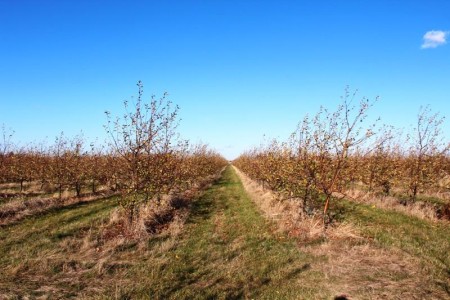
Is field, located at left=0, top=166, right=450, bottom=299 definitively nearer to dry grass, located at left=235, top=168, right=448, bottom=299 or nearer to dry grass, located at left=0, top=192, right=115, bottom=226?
dry grass, located at left=235, top=168, right=448, bottom=299

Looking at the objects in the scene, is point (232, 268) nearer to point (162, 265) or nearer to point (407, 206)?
point (162, 265)

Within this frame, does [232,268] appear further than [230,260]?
No

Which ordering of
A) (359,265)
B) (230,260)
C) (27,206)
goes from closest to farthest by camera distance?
(359,265) → (230,260) → (27,206)

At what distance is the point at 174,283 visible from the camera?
832 cm

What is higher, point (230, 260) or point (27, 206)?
point (27, 206)

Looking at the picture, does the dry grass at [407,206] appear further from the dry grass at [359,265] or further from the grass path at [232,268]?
the grass path at [232,268]

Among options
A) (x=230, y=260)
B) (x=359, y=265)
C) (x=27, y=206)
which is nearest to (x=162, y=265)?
(x=230, y=260)

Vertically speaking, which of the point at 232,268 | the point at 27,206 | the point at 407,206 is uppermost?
the point at 27,206

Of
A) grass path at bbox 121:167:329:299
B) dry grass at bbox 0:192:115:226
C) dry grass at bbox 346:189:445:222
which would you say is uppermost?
dry grass at bbox 0:192:115:226

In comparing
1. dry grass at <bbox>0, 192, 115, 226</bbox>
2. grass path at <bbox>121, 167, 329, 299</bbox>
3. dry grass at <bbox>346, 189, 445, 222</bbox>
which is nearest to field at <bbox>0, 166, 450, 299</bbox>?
grass path at <bbox>121, 167, 329, 299</bbox>

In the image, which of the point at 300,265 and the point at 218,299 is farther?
the point at 300,265

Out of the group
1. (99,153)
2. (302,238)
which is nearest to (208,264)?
(302,238)

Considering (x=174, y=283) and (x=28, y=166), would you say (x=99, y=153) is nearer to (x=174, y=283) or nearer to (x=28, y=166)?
(x=28, y=166)

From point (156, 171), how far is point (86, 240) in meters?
4.33
